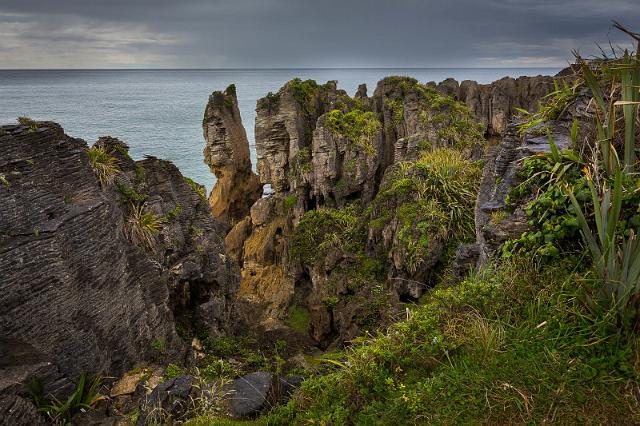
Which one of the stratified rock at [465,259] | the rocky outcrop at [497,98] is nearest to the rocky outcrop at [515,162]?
the stratified rock at [465,259]

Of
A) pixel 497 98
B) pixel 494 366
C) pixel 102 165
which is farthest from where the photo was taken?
pixel 497 98

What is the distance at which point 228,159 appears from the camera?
32.3m

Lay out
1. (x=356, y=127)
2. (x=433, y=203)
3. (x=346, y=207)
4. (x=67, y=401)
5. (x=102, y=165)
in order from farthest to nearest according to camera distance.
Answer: (x=356, y=127) → (x=346, y=207) → (x=433, y=203) → (x=102, y=165) → (x=67, y=401)

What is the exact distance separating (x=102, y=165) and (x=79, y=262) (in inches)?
121

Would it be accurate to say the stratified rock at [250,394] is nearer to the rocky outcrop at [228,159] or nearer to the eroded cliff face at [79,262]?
the eroded cliff face at [79,262]

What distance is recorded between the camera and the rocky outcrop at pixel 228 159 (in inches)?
1221

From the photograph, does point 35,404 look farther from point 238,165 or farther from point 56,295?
point 238,165

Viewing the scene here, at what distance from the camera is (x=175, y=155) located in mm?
63719

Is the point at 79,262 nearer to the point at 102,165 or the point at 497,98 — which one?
the point at 102,165

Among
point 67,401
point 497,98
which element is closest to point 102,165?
point 67,401

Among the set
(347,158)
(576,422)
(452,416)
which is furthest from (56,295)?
(347,158)

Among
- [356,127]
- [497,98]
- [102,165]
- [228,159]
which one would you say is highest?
[497,98]

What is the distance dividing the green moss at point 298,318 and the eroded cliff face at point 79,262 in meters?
8.29

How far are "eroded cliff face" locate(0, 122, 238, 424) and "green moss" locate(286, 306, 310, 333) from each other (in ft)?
27.2
